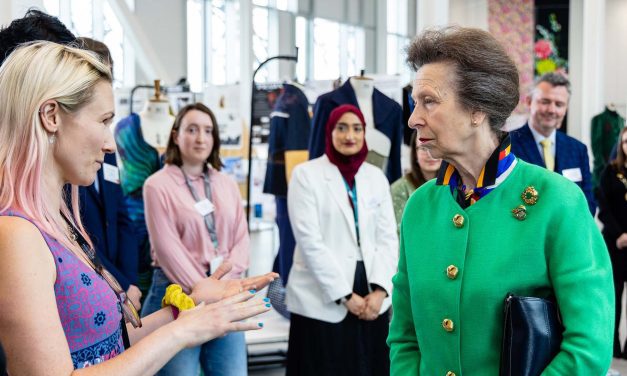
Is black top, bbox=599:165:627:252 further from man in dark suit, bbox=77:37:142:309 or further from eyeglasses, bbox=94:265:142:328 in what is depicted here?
eyeglasses, bbox=94:265:142:328

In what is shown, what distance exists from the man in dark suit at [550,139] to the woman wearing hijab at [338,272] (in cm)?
88

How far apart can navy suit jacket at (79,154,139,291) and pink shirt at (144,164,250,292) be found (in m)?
0.21

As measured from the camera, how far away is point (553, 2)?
1089cm

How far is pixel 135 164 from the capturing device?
466 cm

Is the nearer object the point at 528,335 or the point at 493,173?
the point at 528,335

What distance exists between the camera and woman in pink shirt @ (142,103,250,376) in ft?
10.7

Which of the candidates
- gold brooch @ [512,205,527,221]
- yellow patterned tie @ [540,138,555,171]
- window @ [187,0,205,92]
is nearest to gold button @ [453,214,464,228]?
gold brooch @ [512,205,527,221]

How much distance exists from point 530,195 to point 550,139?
2.70 m

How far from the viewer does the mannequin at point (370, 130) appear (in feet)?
15.7

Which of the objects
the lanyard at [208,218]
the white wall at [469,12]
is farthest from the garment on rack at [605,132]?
the lanyard at [208,218]

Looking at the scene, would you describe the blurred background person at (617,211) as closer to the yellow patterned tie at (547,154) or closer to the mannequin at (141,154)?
the yellow patterned tie at (547,154)

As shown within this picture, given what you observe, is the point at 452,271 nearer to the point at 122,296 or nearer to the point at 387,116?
the point at 122,296

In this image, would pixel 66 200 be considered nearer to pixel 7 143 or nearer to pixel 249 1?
pixel 7 143

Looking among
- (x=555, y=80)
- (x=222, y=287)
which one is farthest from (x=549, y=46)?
(x=222, y=287)
